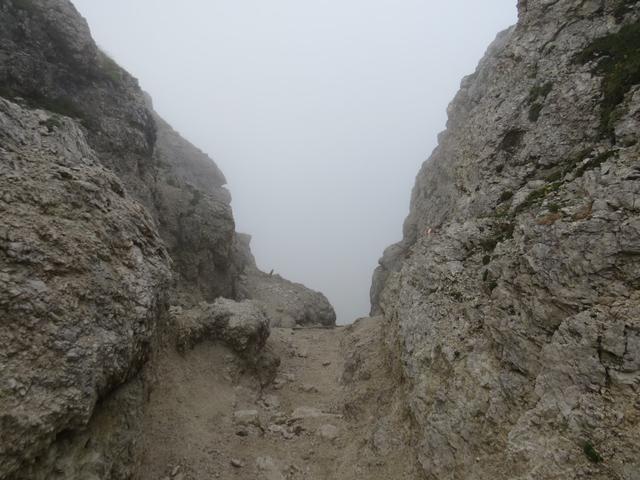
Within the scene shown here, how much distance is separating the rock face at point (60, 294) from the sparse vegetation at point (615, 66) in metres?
19.8

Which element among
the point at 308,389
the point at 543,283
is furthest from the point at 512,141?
the point at 308,389

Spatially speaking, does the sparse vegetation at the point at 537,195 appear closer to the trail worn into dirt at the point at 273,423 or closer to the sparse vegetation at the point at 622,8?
the sparse vegetation at the point at 622,8

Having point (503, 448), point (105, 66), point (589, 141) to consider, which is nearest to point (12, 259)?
point (503, 448)

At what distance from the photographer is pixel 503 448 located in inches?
417

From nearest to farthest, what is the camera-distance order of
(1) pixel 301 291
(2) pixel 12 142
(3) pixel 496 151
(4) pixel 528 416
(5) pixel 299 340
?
(4) pixel 528 416 < (2) pixel 12 142 < (3) pixel 496 151 < (5) pixel 299 340 < (1) pixel 301 291

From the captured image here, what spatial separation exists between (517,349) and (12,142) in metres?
20.1

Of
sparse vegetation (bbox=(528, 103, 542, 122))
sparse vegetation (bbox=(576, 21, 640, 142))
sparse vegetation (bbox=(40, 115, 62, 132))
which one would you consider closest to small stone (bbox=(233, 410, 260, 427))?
sparse vegetation (bbox=(40, 115, 62, 132))

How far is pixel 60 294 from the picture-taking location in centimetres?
1230

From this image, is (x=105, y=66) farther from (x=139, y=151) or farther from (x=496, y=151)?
(x=496, y=151)

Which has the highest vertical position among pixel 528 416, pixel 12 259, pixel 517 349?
pixel 517 349

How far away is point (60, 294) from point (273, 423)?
37.5ft

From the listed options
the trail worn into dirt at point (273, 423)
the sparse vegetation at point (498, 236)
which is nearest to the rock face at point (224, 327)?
the trail worn into dirt at point (273, 423)

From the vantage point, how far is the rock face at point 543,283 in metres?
9.48

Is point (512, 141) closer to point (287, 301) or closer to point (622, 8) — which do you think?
point (622, 8)
